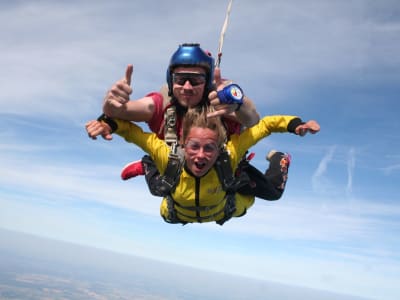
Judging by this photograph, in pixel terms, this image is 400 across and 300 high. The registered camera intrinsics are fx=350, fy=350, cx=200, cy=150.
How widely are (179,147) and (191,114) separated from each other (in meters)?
0.40

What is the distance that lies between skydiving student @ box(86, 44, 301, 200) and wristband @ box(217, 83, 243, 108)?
32 millimetres

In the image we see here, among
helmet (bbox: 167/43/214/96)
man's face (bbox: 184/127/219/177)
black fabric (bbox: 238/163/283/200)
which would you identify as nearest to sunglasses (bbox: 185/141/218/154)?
man's face (bbox: 184/127/219/177)

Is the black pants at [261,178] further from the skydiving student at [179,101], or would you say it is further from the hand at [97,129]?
the hand at [97,129]

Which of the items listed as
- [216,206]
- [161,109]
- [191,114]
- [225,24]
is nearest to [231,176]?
[216,206]

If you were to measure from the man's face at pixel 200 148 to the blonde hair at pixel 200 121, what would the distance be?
0.04 metres

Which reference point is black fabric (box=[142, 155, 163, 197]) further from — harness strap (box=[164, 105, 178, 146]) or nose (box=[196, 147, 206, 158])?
nose (box=[196, 147, 206, 158])

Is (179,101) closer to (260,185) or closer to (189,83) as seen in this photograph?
(189,83)

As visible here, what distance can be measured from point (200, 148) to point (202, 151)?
0.04 metres

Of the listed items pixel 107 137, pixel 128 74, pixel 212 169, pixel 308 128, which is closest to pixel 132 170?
pixel 212 169

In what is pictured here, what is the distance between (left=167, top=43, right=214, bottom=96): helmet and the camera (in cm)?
375

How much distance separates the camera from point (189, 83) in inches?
147

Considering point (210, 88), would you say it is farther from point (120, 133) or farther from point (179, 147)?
point (120, 133)

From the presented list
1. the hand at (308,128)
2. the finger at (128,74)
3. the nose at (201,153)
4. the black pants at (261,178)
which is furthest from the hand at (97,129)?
the hand at (308,128)

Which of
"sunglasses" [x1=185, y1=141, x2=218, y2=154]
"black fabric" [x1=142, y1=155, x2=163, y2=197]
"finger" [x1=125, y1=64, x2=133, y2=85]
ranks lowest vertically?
"black fabric" [x1=142, y1=155, x2=163, y2=197]
